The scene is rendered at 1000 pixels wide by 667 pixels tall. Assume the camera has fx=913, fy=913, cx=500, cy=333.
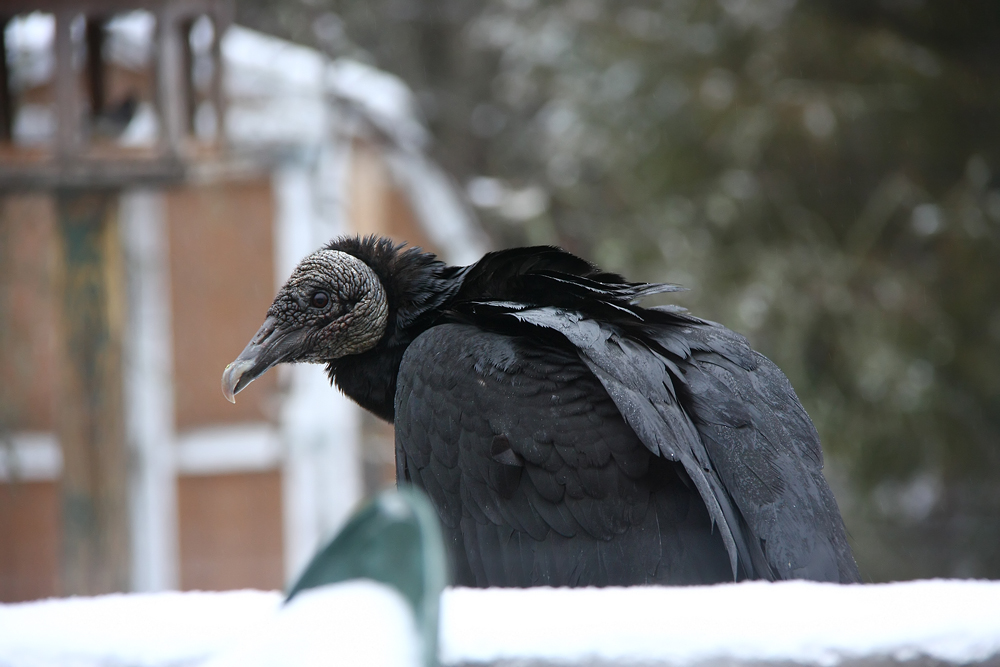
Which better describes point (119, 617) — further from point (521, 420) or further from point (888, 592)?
point (521, 420)

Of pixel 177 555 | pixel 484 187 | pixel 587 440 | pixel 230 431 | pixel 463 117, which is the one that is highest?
pixel 463 117

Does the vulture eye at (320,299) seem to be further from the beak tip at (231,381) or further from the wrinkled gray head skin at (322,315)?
the beak tip at (231,381)

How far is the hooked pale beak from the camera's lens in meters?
2.35

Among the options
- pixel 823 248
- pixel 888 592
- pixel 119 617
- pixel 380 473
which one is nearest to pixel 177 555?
pixel 380 473

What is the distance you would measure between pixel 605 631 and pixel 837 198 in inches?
258

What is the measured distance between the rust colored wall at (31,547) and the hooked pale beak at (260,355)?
3.70 metres

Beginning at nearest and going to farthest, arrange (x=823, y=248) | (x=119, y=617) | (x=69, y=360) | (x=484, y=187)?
(x=119, y=617) → (x=69, y=360) → (x=823, y=248) → (x=484, y=187)

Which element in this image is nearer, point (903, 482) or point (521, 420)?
point (521, 420)

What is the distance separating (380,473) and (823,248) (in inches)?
135

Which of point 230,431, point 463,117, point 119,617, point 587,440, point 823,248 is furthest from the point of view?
point 463,117

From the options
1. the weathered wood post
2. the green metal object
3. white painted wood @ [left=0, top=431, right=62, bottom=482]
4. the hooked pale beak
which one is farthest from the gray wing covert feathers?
white painted wood @ [left=0, top=431, right=62, bottom=482]

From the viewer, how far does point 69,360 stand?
12.7 feet

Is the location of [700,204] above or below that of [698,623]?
above

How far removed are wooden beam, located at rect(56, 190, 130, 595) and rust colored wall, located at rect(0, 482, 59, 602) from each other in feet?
6.03
